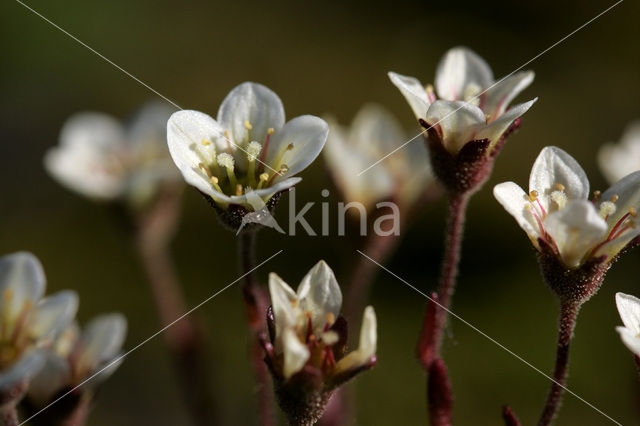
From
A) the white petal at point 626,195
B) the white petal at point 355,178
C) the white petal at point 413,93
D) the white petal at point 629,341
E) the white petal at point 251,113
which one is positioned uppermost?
the white petal at point 251,113

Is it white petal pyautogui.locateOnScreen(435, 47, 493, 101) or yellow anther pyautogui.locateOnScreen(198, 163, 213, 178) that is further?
white petal pyautogui.locateOnScreen(435, 47, 493, 101)

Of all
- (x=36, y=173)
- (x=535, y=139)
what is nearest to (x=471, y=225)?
(x=535, y=139)

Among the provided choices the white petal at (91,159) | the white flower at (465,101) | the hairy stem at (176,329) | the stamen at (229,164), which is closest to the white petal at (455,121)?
the white flower at (465,101)

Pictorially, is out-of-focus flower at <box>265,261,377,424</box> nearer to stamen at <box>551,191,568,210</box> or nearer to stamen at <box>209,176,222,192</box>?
stamen at <box>209,176,222,192</box>

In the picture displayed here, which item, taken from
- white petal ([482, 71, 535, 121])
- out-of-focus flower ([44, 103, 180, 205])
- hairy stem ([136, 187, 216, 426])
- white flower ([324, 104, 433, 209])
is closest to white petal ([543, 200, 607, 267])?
white petal ([482, 71, 535, 121])

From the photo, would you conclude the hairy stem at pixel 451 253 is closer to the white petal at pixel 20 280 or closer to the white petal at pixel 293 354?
the white petal at pixel 293 354

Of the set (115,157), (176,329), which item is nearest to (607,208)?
(176,329)
